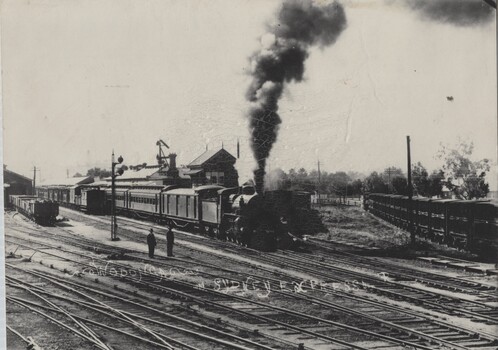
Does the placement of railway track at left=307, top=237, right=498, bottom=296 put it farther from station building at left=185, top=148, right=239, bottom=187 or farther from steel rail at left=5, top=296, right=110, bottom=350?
steel rail at left=5, top=296, right=110, bottom=350

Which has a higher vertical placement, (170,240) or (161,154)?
(161,154)

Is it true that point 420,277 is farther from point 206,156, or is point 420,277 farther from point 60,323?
point 60,323

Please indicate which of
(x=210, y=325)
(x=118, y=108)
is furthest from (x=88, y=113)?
(x=210, y=325)

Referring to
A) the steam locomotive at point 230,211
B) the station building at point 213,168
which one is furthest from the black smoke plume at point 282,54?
the steam locomotive at point 230,211

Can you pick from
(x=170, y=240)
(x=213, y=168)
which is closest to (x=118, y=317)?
(x=170, y=240)

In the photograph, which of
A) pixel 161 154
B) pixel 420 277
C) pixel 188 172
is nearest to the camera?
pixel 161 154

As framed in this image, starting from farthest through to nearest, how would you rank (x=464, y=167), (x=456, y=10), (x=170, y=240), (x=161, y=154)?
1. (x=170, y=240)
2. (x=464, y=167)
3. (x=161, y=154)
4. (x=456, y=10)

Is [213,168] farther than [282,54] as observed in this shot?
Yes

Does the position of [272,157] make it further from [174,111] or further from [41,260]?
[41,260]
